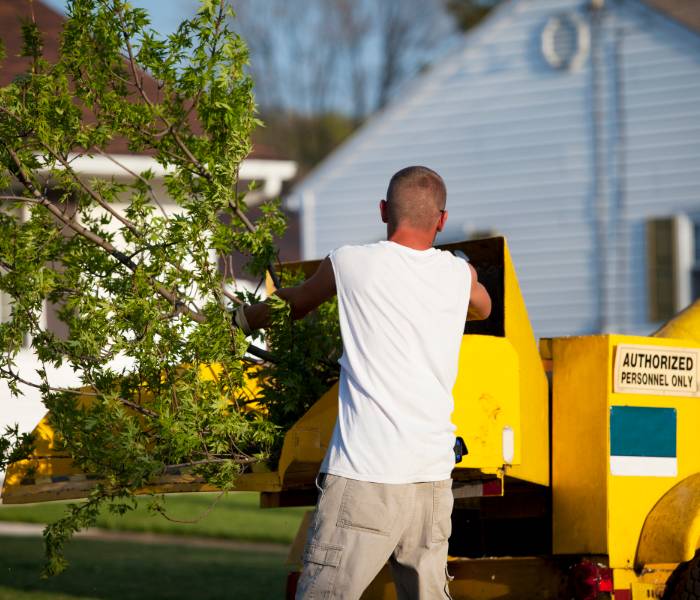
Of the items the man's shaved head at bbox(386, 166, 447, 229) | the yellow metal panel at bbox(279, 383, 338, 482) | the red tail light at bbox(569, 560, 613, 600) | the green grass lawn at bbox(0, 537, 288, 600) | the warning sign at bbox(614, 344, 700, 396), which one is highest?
the man's shaved head at bbox(386, 166, 447, 229)

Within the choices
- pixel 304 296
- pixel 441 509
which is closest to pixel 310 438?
pixel 304 296

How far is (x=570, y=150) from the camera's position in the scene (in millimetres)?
18797

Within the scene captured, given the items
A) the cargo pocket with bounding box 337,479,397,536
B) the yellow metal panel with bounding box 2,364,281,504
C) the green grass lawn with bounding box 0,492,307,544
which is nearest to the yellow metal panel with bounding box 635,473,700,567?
the yellow metal panel with bounding box 2,364,281,504

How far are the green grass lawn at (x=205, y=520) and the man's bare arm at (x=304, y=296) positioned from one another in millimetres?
6229

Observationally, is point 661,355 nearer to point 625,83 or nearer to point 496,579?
point 496,579

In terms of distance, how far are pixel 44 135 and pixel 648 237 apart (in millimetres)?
14161

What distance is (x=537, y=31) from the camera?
19.3 m

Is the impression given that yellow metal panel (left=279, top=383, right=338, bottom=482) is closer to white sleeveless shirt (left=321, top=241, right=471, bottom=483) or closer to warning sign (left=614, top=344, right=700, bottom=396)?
white sleeveless shirt (left=321, top=241, right=471, bottom=483)

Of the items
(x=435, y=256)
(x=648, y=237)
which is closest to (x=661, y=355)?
(x=435, y=256)

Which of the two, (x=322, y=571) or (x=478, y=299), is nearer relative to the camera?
(x=322, y=571)

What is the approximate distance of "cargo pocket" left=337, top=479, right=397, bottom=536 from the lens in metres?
3.97

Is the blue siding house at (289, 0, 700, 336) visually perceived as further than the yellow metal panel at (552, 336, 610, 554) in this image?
Yes

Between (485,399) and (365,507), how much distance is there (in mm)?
902

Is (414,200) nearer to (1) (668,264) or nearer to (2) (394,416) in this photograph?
(2) (394,416)
